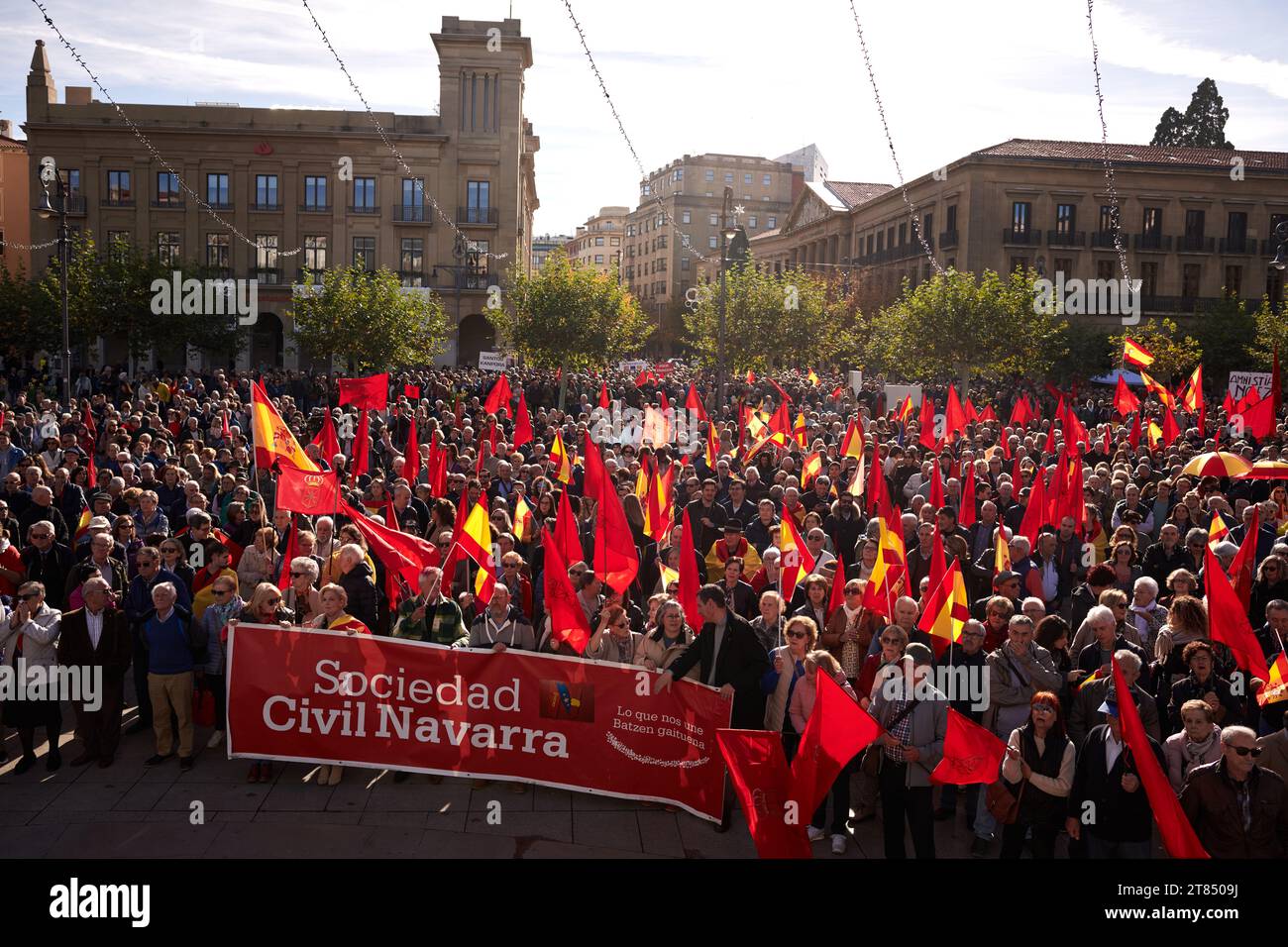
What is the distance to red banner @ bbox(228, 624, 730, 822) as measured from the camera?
23.6ft

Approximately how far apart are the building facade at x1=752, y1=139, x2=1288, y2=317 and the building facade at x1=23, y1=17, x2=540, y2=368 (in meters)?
22.9

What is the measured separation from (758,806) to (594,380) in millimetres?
34517

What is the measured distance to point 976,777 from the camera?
6309 millimetres

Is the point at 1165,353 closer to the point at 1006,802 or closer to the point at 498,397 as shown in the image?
the point at 498,397

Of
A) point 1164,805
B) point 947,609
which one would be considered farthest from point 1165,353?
point 1164,805

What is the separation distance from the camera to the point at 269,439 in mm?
10656

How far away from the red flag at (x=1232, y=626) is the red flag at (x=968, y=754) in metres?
2.22

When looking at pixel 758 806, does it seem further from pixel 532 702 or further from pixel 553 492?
pixel 553 492

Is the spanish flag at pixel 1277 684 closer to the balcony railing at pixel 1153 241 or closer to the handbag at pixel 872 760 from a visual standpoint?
the handbag at pixel 872 760

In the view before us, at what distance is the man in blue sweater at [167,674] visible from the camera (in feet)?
26.2

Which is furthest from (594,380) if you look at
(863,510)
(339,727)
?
(339,727)

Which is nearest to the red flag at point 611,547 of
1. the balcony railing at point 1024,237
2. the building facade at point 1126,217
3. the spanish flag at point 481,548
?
the spanish flag at point 481,548

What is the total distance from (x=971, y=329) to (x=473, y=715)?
30339mm
